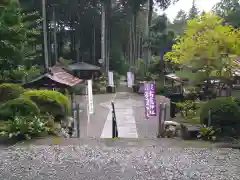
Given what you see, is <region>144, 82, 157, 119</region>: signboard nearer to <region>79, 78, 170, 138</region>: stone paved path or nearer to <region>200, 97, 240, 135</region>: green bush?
<region>79, 78, 170, 138</region>: stone paved path

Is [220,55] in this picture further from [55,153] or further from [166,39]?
[166,39]

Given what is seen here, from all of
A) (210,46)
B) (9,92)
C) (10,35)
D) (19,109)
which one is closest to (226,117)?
(210,46)

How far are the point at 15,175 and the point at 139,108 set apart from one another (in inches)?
494

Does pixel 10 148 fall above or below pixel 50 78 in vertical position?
below

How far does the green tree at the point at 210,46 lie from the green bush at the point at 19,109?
18.3ft

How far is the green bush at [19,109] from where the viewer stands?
875 cm

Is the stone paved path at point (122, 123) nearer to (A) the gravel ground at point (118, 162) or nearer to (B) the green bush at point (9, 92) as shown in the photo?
(B) the green bush at point (9, 92)

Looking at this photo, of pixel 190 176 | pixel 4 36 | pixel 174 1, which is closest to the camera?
pixel 190 176

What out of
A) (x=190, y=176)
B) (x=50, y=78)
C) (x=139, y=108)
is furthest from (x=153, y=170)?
(x=139, y=108)

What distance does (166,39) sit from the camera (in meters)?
27.5

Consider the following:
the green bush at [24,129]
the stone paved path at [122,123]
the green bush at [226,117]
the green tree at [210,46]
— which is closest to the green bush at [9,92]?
the stone paved path at [122,123]

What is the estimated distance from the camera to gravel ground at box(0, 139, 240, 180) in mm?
5230

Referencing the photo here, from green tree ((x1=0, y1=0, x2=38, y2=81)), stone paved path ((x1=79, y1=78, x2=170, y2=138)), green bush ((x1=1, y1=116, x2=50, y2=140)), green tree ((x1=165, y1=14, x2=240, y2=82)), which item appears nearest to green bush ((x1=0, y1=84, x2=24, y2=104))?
green tree ((x1=0, y1=0, x2=38, y2=81))

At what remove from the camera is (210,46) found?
33.3ft
